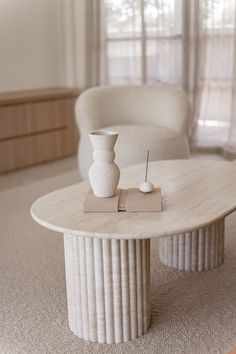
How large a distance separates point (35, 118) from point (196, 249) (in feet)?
9.64

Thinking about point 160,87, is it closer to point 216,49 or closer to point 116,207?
point 216,49

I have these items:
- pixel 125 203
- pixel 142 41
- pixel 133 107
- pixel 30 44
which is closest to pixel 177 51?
pixel 142 41

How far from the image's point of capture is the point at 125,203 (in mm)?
2100

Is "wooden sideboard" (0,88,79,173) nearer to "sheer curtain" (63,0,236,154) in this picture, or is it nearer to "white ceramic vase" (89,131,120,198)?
"sheer curtain" (63,0,236,154)

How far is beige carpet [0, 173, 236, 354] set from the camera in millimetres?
2006

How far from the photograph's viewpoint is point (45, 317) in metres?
2.23

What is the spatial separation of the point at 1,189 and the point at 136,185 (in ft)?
7.14

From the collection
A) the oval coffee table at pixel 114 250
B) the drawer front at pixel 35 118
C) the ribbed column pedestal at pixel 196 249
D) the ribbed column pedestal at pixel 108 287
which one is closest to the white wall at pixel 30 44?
the drawer front at pixel 35 118

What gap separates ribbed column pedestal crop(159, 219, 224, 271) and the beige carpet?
0.16 ft

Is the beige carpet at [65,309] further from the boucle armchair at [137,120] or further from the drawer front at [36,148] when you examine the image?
the drawer front at [36,148]

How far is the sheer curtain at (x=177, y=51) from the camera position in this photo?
516 centimetres

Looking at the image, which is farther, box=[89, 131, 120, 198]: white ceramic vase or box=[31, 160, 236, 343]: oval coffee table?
box=[89, 131, 120, 198]: white ceramic vase

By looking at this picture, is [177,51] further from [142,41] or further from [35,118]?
[35,118]

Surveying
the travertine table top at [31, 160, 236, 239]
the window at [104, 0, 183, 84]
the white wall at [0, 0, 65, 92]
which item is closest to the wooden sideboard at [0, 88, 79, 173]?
the white wall at [0, 0, 65, 92]
